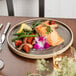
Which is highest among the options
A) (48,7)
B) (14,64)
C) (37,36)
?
(48,7)

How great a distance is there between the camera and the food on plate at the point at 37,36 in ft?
3.27

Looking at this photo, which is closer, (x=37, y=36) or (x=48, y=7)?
(x=37, y=36)

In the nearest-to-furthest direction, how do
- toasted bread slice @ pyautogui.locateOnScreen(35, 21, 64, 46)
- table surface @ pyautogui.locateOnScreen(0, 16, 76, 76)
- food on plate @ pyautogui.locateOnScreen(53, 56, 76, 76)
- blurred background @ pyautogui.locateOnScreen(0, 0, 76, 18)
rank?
1. food on plate @ pyautogui.locateOnScreen(53, 56, 76, 76)
2. table surface @ pyautogui.locateOnScreen(0, 16, 76, 76)
3. toasted bread slice @ pyautogui.locateOnScreen(35, 21, 64, 46)
4. blurred background @ pyautogui.locateOnScreen(0, 0, 76, 18)

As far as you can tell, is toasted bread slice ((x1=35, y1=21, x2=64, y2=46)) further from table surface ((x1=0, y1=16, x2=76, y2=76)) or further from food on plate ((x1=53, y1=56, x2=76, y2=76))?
food on plate ((x1=53, y1=56, x2=76, y2=76))

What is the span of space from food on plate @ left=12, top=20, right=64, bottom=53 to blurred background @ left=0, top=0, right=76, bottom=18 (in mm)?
793

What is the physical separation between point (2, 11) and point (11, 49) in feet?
3.43

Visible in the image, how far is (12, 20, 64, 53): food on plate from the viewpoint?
1.00 meters

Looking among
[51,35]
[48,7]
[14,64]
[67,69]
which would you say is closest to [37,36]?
[51,35]

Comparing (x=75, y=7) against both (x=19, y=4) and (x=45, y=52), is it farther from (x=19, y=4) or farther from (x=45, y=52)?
(x=45, y=52)

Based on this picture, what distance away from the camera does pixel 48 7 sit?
1.94 meters

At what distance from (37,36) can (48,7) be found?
0.95 metres

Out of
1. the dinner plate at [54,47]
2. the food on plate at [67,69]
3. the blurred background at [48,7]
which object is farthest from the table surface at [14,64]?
the blurred background at [48,7]

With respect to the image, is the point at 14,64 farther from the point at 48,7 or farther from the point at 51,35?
the point at 48,7

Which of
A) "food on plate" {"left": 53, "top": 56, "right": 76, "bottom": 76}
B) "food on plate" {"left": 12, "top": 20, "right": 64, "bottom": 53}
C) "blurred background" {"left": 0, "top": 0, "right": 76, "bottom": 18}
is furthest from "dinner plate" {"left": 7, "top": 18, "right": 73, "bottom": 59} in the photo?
"blurred background" {"left": 0, "top": 0, "right": 76, "bottom": 18}
